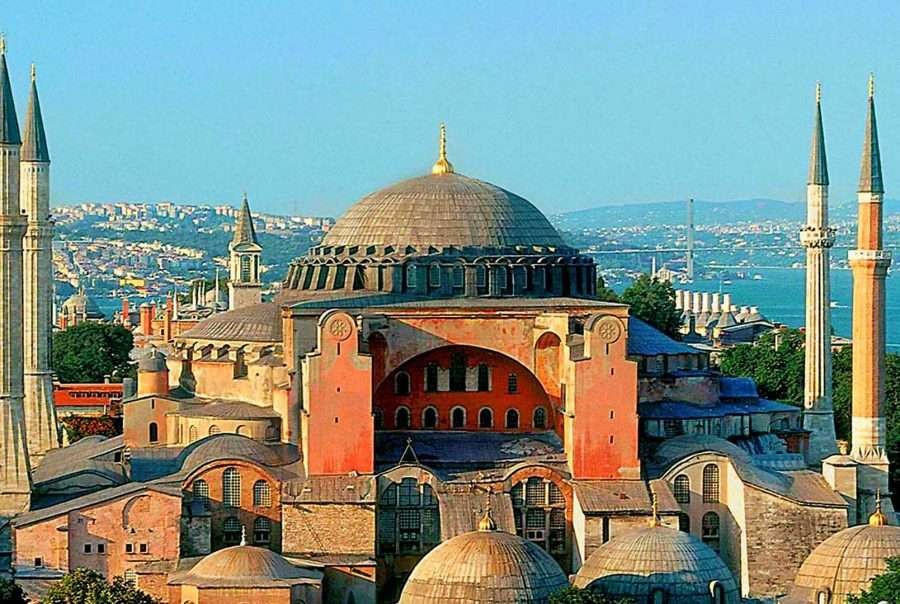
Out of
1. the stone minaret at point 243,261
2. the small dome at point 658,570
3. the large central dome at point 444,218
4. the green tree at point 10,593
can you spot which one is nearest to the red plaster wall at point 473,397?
the large central dome at point 444,218

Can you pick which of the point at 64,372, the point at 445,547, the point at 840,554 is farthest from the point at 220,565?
the point at 64,372

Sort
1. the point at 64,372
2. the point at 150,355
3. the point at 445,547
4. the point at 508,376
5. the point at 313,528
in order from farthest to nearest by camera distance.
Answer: the point at 64,372 → the point at 150,355 → the point at 508,376 → the point at 313,528 → the point at 445,547

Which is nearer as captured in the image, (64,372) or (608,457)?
(608,457)

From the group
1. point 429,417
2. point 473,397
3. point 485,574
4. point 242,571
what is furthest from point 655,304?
point 485,574

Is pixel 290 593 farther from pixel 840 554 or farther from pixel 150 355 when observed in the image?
pixel 150 355

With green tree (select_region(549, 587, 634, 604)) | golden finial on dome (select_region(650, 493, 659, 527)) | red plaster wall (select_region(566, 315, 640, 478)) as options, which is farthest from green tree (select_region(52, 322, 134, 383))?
green tree (select_region(549, 587, 634, 604))

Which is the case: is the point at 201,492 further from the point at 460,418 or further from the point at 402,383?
the point at 460,418
